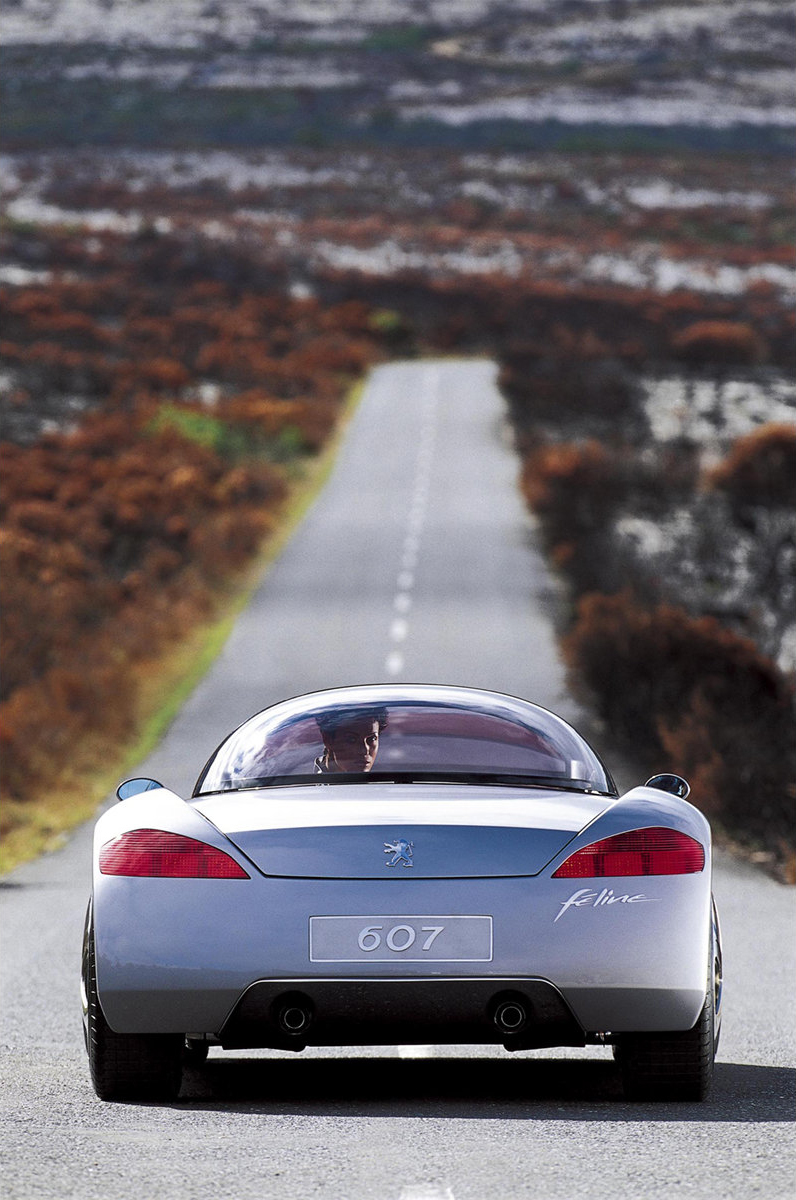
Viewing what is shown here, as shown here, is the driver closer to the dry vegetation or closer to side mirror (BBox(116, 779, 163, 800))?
side mirror (BBox(116, 779, 163, 800))

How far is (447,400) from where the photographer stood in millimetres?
64688

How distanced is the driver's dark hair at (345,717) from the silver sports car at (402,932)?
0.75 metres

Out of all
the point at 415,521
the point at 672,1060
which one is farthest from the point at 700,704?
the point at 415,521

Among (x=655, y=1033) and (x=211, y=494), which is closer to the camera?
(x=655, y=1033)

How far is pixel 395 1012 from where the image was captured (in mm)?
5777

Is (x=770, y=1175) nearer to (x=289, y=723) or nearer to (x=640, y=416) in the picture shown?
(x=289, y=723)

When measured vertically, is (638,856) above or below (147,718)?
above

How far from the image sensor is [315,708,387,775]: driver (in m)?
6.78

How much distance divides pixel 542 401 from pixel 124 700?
36.5 m

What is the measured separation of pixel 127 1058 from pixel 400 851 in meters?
1.07

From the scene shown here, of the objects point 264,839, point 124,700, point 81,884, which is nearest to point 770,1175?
point 264,839

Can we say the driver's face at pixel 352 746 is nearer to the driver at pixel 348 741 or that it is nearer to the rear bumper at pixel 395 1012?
the driver at pixel 348 741

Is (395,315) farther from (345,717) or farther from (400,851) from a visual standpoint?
(400,851)

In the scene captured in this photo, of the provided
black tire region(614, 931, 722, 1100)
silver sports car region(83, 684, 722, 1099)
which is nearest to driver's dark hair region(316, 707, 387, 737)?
silver sports car region(83, 684, 722, 1099)
